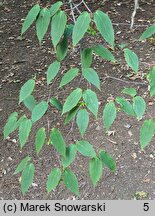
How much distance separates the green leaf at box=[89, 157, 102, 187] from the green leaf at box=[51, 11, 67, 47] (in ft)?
1.15

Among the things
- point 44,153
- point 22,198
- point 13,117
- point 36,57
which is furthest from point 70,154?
point 36,57

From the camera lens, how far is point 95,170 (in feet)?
3.50

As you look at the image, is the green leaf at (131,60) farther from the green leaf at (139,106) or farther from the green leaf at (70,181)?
the green leaf at (70,181)

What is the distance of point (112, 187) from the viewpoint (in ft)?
7.90

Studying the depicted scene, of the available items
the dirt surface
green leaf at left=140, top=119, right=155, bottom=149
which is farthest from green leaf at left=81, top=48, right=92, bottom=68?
the dirt surface

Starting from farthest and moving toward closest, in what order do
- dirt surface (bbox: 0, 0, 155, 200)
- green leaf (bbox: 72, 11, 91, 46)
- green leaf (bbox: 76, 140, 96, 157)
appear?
dirt surface (bbox: 0, 0, 155, 200) < green leaf (bbox: 76, 140, 96, 157) < green leaf (bbox: 72, 11, 91, 46)

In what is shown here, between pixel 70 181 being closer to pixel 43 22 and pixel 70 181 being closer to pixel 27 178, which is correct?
pixel 27 178

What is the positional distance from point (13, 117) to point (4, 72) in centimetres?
249

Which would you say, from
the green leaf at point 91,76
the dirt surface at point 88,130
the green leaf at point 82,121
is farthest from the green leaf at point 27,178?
the dirt surface at point 88,130

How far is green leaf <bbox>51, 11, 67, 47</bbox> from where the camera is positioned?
3.33ft

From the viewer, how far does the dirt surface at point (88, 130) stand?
94.8 inches

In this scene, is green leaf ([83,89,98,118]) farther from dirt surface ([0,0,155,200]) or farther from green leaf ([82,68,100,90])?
dirt surface ([0,0,155,200])

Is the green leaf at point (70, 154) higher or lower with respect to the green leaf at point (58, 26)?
lower

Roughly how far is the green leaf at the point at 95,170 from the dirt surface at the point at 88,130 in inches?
18.6
